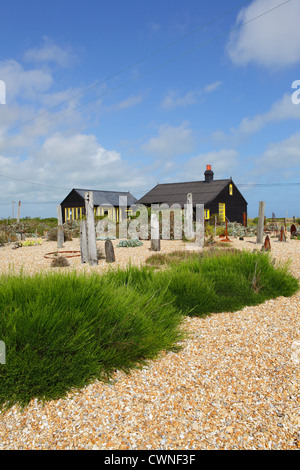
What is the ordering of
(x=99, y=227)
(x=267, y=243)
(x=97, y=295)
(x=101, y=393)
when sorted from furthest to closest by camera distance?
(x=99, y=227) → (x=267, y=243) → (x=97, y=295) → (x=101, y=393)

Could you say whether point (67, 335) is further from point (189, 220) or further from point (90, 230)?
point (189, 220)

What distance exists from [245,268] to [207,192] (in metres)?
23.4

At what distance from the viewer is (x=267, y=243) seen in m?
12.4

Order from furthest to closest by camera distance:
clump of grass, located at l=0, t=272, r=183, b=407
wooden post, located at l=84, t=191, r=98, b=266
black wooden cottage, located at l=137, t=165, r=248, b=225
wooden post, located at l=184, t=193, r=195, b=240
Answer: black wooden cottage, located at l=137, t=165, r=248, b=225
wooden post, located at l=184, t=193, r=195, b=240
wooden post, located at l=84, t=191, r=98, b=266
clump of grass, located at l=0, t=272, r=183, b=407

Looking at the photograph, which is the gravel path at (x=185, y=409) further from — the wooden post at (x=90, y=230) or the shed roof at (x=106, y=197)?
the shed roof at (x=106, y=197)

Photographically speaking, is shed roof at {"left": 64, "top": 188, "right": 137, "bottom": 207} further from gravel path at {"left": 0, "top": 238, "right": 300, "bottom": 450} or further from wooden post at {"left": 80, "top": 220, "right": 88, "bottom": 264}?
gravel path at {"left": 0, "top": 238, "right": 300, "bottom": 450}

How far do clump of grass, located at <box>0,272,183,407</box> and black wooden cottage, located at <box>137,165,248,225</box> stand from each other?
25272 mm

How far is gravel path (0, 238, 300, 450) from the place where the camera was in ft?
8.20

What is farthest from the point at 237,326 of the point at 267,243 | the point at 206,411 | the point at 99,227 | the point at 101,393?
the point at 99,227

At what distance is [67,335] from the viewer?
10.4ft

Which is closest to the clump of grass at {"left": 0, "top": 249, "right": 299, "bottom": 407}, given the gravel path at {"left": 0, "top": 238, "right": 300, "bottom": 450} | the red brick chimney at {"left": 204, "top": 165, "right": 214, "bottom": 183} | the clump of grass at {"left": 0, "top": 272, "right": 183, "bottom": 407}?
the clump of grass at {"left": 0, "top": 272, "right": 183, "bottom": 407}

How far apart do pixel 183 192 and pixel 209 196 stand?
2876 millimetres
